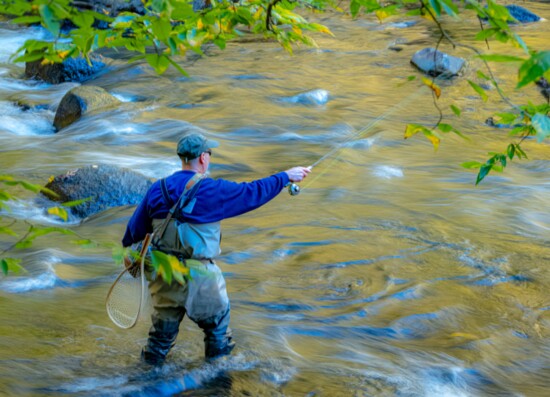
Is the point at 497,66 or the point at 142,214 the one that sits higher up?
the point at 142,214

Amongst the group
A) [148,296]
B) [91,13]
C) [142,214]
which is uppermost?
[91,13]

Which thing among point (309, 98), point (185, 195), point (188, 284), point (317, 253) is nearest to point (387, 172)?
point (317, 253)

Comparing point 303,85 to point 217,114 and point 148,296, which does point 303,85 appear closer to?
point 217,114

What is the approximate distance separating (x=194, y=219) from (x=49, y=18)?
2.20 m

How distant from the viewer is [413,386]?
504cm

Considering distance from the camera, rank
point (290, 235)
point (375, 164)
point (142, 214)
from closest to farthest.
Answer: point (142, 214)
point (290, 235)
point (375, 164)

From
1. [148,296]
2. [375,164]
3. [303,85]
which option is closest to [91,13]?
[148,296]

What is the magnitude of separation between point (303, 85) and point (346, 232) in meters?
7.27

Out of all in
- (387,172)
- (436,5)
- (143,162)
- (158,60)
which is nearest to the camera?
(436,5)

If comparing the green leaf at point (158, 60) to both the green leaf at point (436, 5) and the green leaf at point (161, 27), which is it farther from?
the green leaf at point (436, 5)

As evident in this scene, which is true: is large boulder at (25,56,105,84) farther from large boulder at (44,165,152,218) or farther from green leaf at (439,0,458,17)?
green leaf at (439,0,458,17)

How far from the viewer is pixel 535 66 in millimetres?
1962

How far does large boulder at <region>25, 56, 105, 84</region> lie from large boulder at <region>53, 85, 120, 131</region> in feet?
8.04

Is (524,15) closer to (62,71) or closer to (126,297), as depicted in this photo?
(62,71)
